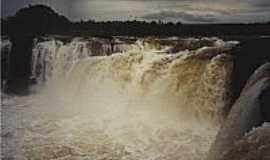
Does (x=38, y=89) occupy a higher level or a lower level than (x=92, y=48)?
lower

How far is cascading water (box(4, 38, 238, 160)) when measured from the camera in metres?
3.16

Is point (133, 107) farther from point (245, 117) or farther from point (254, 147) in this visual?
Result: point (254, 147)

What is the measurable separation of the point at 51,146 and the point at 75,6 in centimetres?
270

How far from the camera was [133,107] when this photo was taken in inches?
163

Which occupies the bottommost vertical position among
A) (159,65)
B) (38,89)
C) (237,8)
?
(38,89)

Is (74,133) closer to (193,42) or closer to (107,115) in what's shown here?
(107,115)

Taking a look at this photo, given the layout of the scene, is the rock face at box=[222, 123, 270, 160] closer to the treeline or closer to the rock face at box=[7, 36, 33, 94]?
the treeline

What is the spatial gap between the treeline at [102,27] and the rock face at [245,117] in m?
2.09

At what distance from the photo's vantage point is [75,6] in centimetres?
560

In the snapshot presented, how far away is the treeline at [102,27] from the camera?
498cm

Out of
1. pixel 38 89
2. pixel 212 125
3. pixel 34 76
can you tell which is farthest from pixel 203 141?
pixel 34 76

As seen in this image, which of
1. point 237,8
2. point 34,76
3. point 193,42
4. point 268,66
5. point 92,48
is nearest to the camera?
point 268,66

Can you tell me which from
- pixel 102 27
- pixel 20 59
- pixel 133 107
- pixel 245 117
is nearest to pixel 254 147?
pixel 245 117

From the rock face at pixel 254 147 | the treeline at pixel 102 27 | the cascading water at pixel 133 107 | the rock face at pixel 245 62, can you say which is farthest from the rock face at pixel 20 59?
the rock face at pixel 254 147
